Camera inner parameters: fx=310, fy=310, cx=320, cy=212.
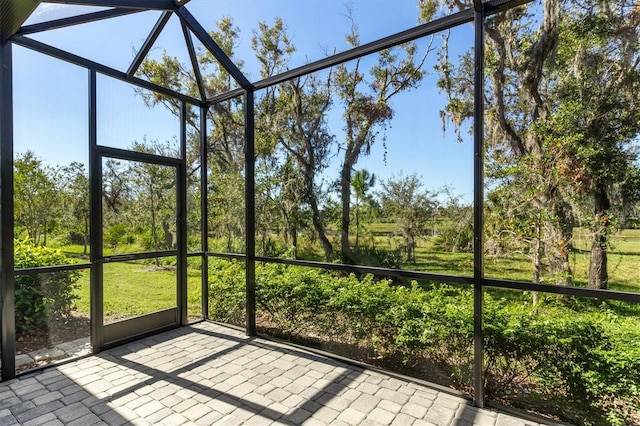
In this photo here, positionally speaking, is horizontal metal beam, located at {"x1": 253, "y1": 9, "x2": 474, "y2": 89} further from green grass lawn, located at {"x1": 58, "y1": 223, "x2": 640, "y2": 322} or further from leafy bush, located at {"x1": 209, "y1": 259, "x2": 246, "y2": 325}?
leafy bush, located at {"x1": 209, "y1": 259, "x2": 246, "y2": 325}

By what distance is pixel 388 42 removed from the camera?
289 centimetres

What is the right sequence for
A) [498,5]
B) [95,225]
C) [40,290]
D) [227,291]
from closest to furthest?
[498,5] → [40,290] → [95,225] → [227,291]

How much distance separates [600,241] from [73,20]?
5438mm

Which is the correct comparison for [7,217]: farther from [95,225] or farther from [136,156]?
[136,156]

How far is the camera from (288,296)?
394 cm

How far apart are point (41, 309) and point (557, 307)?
16.7 feet

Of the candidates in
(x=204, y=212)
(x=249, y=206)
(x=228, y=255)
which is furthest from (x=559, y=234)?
(x=204, y=212)

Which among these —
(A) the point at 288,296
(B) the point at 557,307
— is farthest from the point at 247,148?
(B) the point at 557,307

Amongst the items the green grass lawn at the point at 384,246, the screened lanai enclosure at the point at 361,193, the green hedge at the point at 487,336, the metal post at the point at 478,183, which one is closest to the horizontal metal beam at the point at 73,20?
the screened lanai enclosure at the point at 361,193

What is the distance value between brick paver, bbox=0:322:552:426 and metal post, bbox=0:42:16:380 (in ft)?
1.01

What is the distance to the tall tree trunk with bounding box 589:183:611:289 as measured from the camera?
2.97m

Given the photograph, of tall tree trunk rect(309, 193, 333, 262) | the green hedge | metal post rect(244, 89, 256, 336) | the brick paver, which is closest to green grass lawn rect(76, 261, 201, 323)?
the brick paver

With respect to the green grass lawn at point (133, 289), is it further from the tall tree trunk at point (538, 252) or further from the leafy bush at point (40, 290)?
the tall tree trunk at point (538, 252)

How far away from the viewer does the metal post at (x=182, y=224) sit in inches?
169
